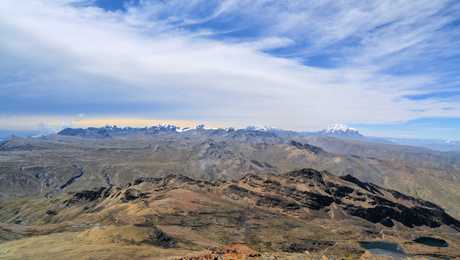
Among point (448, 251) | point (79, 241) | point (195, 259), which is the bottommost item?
point (448, 251)

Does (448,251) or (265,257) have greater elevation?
(265,257)

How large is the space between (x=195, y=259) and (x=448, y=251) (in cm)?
15604

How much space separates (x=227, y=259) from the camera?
81.3 m

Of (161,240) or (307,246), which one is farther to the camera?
(307,246)

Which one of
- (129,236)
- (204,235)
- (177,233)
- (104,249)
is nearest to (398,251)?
(204,235)

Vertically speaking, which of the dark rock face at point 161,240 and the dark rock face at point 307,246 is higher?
the dark rock face at point 161,240

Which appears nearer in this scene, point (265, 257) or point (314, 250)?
point (265, 257)

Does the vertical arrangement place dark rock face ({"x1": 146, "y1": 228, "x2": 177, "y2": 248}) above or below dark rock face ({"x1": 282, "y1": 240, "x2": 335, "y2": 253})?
above

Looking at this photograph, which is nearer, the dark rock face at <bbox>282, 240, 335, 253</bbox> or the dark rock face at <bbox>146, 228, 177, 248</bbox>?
the dark rock face at <bbox>146, 228, 177, 248</bbox>

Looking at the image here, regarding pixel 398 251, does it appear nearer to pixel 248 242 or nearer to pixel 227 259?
pixel 248 242

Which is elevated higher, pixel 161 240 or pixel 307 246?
pixel 161 240

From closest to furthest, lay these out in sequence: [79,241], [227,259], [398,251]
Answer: [227,259] < [79,241] < [398,251]

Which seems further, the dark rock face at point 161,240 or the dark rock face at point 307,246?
the dark rock face at point 307,246

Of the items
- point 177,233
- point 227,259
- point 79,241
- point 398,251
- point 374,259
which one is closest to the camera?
point 227,259
